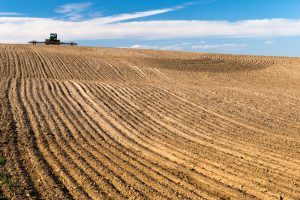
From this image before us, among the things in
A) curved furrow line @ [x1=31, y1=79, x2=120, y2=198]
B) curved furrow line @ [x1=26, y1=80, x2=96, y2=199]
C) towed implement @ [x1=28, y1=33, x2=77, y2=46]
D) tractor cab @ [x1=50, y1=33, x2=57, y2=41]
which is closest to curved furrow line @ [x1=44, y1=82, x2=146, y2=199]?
curved furrow line @ [x1=31, y1=79, x2=120, y2=198]

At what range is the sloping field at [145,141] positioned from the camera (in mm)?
7992

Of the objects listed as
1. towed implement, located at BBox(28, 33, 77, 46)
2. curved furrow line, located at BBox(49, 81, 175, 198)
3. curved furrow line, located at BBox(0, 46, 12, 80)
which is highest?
towed implement, located at BBox(28, 33, 77, 46)

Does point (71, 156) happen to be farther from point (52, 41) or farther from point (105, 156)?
point (52, 41)

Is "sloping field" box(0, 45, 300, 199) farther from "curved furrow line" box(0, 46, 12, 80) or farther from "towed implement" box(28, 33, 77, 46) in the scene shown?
"towed implement" box(28, 33, 77, 46)

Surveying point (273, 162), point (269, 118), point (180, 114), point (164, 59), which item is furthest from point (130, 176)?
point (164, 59)

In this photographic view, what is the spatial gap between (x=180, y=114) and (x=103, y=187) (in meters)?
7.70

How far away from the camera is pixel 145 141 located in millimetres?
11500

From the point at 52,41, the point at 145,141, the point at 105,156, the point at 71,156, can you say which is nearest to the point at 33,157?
the point at 71,156

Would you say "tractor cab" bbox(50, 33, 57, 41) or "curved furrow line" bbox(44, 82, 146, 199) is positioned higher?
"tractor cab" bbox(50, 33, 57, 41)

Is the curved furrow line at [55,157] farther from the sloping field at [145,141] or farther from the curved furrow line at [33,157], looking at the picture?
the curved furrow line at [33,157]

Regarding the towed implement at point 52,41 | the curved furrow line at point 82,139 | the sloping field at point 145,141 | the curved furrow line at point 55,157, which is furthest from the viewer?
the towed implement at point 52,41

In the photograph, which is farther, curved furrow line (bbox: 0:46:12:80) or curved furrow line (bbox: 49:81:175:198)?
curved furrow line (bbox: 0:46:12:80)

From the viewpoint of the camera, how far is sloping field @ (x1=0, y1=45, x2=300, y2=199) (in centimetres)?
799

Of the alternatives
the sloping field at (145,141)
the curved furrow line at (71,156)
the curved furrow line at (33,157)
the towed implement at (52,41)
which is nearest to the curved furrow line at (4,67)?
the sloping field at (145,141)
